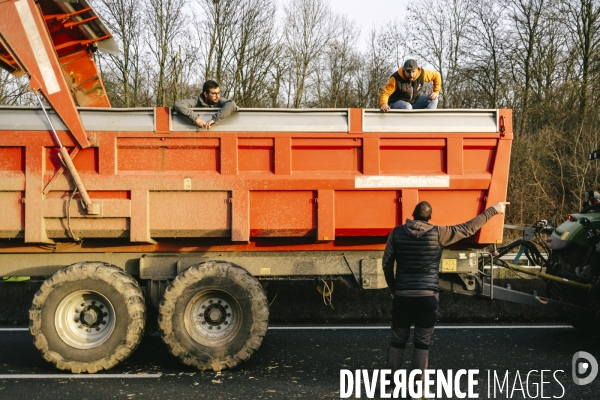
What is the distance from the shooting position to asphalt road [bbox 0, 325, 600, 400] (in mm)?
5555

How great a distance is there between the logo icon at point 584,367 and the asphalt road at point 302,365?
6 cm

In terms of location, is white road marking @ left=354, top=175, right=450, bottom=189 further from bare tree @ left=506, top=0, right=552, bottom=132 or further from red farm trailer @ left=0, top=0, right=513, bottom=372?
bare tree @ left=506, top=0, right=552, bottom=132

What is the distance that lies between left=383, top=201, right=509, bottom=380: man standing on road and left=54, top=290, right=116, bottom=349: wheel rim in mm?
2855

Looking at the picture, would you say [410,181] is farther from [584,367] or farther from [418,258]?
[584,367]

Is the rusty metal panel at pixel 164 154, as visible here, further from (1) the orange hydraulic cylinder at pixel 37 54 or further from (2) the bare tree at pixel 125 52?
(2) the bare tree at pixel 125 52

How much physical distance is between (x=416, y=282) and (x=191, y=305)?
232 centimetres

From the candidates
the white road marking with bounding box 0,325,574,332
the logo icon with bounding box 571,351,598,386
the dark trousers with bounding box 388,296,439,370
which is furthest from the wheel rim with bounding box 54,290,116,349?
the logo icon with bounding box 571,351,598,386

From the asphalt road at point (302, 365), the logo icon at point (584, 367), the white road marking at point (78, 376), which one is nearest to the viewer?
the asphalt road at point (302, 365)

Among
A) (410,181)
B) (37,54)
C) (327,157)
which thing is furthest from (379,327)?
(37,54)

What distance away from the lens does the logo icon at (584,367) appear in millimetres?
5816

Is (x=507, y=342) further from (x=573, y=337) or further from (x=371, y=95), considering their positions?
(x=371, y=95)

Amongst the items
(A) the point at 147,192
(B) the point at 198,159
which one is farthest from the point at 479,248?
(A) the point at 147,192

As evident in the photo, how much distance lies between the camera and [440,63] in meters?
30.1

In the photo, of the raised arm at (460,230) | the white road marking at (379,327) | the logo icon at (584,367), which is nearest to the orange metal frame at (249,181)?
the raised arm at (460,230)
